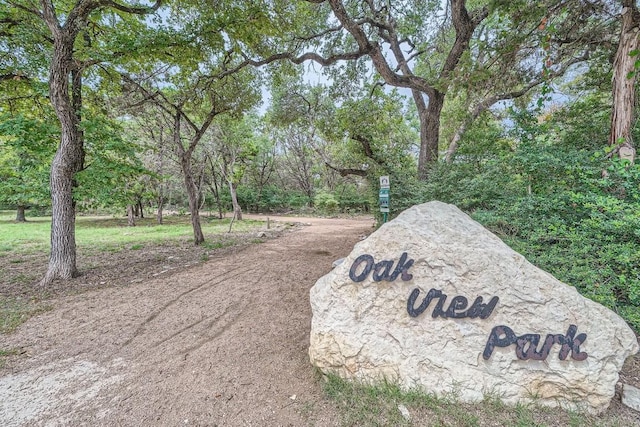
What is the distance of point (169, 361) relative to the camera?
2.59 meters

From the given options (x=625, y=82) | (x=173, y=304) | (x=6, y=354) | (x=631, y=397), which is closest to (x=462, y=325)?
(x=631, y=397)

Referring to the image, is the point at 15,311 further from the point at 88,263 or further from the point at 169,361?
the point at 169,361

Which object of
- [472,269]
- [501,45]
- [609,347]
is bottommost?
[609,347]

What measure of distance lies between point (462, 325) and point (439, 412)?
63 cm

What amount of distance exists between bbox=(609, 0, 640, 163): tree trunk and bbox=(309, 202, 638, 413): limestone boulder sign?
106 inches

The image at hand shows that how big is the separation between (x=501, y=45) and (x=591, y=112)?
7.26 feet

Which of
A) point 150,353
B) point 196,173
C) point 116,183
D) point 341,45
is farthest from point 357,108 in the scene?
point 196,173

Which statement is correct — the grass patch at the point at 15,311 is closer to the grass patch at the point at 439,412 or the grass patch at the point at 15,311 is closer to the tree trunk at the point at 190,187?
the grass patch at the point at 439,412

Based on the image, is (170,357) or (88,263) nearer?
(170,357)

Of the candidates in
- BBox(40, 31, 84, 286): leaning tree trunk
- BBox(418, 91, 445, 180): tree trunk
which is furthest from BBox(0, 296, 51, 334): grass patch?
BBox(418, 91, 445, 180): tree trunk

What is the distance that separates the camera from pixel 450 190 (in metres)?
5.37

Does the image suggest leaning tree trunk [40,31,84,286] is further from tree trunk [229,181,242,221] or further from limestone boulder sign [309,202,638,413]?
tree trunk [229,181,242,221]

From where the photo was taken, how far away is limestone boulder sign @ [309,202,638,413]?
1.88m

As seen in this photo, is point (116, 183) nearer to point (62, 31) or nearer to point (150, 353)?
point (62, 31)
